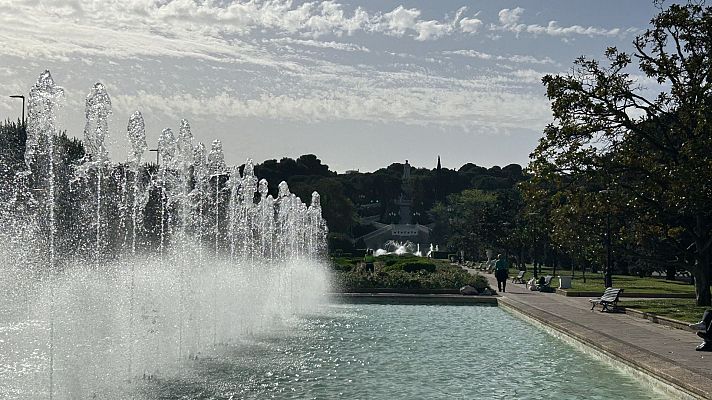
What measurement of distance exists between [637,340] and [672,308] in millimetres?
6511

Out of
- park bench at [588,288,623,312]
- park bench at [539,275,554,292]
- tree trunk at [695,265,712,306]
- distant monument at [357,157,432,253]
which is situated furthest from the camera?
distant monument at [357,157,432,253]

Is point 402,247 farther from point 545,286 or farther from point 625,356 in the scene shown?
point 625,356

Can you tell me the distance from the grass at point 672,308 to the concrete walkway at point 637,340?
1.97 feet

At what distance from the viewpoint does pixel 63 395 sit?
34.1 feet

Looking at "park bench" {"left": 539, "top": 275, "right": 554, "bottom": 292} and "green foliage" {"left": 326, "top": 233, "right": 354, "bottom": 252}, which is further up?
"green foliage" {"left": 326, "top": 233, "right": 354, "bottom": 252}

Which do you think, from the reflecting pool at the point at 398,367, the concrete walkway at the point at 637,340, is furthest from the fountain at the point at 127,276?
the concrete walkway at the point at 637,340

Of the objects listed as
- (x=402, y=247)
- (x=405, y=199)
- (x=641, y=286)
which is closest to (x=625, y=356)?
(x=641, y=286)

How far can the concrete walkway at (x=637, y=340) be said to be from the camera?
11469 millimetres

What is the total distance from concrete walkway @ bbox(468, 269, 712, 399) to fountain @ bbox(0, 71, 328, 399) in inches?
278

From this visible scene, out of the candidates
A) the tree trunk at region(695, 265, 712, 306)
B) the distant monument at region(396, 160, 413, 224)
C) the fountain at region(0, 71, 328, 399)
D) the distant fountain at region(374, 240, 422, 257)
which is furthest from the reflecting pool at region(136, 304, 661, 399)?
the distant monument at region(396, 160, 413, 224)

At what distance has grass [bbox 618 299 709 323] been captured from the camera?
1950 centimetres

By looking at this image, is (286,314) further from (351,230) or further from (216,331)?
(351,230)

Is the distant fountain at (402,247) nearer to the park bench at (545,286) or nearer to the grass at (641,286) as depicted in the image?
the grass at (641,286)

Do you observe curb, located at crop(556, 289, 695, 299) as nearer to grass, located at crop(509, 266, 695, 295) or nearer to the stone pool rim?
grass, located at crop(509, 266, 695, 295)
